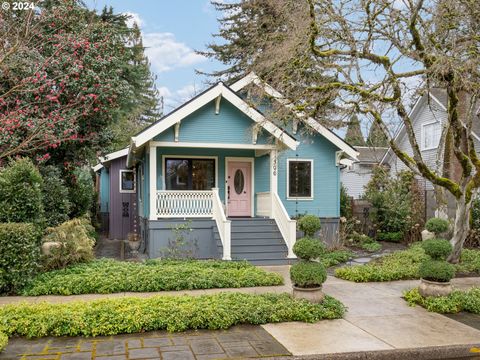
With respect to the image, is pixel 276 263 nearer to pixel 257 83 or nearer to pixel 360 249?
pixel 360 249

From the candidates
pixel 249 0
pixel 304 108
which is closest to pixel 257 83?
pixel 304 108

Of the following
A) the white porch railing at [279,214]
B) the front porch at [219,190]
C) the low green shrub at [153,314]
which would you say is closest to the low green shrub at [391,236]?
the front porch at [219,190]

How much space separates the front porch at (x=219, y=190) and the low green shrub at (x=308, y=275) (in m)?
4.94

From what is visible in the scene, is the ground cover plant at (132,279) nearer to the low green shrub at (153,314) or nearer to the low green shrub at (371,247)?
the low green shrub at (153,314)

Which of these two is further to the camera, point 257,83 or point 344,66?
point 257,83

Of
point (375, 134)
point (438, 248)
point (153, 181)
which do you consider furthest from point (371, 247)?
point (153, 181)

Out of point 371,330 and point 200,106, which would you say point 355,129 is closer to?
point 200,106

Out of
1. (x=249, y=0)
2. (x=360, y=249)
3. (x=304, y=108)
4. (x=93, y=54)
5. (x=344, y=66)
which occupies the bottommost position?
(x=360, y=249)

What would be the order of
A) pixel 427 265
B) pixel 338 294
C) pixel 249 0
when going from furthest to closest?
pixel 249 0 < pixel 338 294 < pixel 427 265

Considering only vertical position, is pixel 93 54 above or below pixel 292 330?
above

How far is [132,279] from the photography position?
838 centimetres

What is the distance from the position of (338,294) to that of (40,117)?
9331 mm

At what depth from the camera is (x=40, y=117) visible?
12133 mm

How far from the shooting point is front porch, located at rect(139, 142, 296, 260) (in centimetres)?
1279
